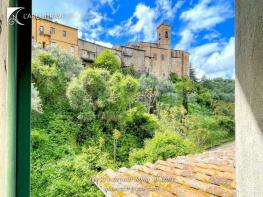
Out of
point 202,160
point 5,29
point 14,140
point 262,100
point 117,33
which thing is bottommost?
point 202,160

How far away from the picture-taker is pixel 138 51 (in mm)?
1827

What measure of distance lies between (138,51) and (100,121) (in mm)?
536

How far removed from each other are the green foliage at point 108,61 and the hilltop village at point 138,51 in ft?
0.08

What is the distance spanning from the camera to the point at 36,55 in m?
1.73

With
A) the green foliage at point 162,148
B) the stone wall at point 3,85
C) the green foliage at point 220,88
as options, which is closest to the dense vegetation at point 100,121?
the green foliage at point 162,148

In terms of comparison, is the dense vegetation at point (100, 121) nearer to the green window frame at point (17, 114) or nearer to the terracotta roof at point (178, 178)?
the terracotta roof at point (178, 178)

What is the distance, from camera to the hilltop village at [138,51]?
170 centimetres

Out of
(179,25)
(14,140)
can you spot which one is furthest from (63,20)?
(14,140)

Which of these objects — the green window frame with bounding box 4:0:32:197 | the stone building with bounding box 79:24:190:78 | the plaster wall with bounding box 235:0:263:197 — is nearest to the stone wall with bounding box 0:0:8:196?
the green window frame with bounding box 4:0:32:197

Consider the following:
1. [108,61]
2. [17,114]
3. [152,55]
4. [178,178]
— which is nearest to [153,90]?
[152,55]

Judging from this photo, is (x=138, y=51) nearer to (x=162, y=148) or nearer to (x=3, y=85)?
(x=162, y=148)

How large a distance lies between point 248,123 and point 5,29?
2.18 ft

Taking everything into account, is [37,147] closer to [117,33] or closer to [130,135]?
[130,135]

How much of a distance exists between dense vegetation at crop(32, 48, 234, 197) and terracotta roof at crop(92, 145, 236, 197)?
0.11 meters
